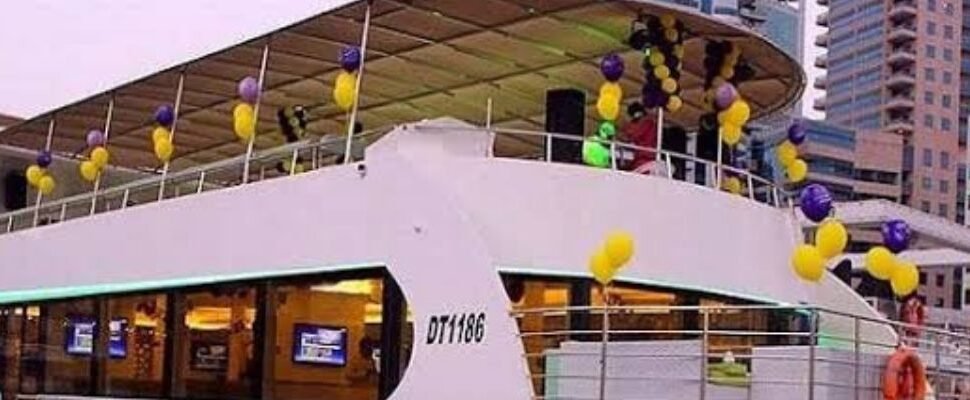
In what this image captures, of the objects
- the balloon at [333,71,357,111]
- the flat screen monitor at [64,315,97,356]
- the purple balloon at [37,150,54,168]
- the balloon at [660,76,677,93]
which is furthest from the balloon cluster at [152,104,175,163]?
the balloon at [660,76,677,93]

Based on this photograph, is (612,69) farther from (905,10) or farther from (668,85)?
(905,10)

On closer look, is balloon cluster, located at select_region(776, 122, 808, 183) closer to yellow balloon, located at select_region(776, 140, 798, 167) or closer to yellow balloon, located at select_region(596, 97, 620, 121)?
yellow balloon, located at select_region(776, 140, 798, 167)

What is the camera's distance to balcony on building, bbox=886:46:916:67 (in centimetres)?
11056

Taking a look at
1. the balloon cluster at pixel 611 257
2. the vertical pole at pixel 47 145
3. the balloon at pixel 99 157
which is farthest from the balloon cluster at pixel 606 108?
the vertical pole at pixel 47 145

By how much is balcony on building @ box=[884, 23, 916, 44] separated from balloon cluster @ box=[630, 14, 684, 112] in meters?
101

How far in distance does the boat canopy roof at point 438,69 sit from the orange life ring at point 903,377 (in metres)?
4.47

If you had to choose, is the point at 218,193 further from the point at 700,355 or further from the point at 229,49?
the point at 700,355

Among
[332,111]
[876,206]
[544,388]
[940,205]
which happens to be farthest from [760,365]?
[940,205]

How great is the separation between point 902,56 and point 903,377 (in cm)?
10569

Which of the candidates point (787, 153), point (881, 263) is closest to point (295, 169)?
point (787, 153)

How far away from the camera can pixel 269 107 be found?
19266 millimetres

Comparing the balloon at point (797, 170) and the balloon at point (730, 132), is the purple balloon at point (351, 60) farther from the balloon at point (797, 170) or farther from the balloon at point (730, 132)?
the balloon at point (797, 170)

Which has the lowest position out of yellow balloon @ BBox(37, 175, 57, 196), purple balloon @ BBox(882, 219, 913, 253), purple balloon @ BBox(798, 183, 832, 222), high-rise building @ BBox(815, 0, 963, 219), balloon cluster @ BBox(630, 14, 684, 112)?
purple balloon @ BBox(882, 219, 913, 253)

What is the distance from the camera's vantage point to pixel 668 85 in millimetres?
13672
